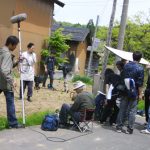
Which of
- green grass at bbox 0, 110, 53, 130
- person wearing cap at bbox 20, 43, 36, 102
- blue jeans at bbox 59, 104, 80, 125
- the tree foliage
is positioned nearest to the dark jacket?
blue jeans at bbox 59, 104, 80, 125

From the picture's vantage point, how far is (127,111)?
1124cm

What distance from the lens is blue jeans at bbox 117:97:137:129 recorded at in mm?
11133

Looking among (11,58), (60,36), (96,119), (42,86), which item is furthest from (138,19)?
A: (11,58)

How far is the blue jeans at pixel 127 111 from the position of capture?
11133 millimetres

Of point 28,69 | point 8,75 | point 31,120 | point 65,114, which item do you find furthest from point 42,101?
point 8,75

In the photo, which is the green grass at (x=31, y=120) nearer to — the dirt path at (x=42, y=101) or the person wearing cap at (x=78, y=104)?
the dirt path at (x=42, y=101)

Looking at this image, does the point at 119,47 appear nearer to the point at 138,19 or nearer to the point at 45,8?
the point at 45,8

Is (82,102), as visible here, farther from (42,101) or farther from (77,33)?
(77,33)

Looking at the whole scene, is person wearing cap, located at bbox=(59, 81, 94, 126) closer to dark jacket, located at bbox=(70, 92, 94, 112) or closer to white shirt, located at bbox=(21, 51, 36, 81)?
dark jacket, located at bbox=(70, 92, 94, 112)

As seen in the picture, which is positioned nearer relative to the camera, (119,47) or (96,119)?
(96,119)

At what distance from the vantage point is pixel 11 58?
961cm

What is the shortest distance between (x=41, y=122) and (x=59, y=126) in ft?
1.58

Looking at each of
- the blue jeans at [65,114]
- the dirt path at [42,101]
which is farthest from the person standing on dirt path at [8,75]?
the dirt path at [42,101]

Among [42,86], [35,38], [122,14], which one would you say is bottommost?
[42,86]
